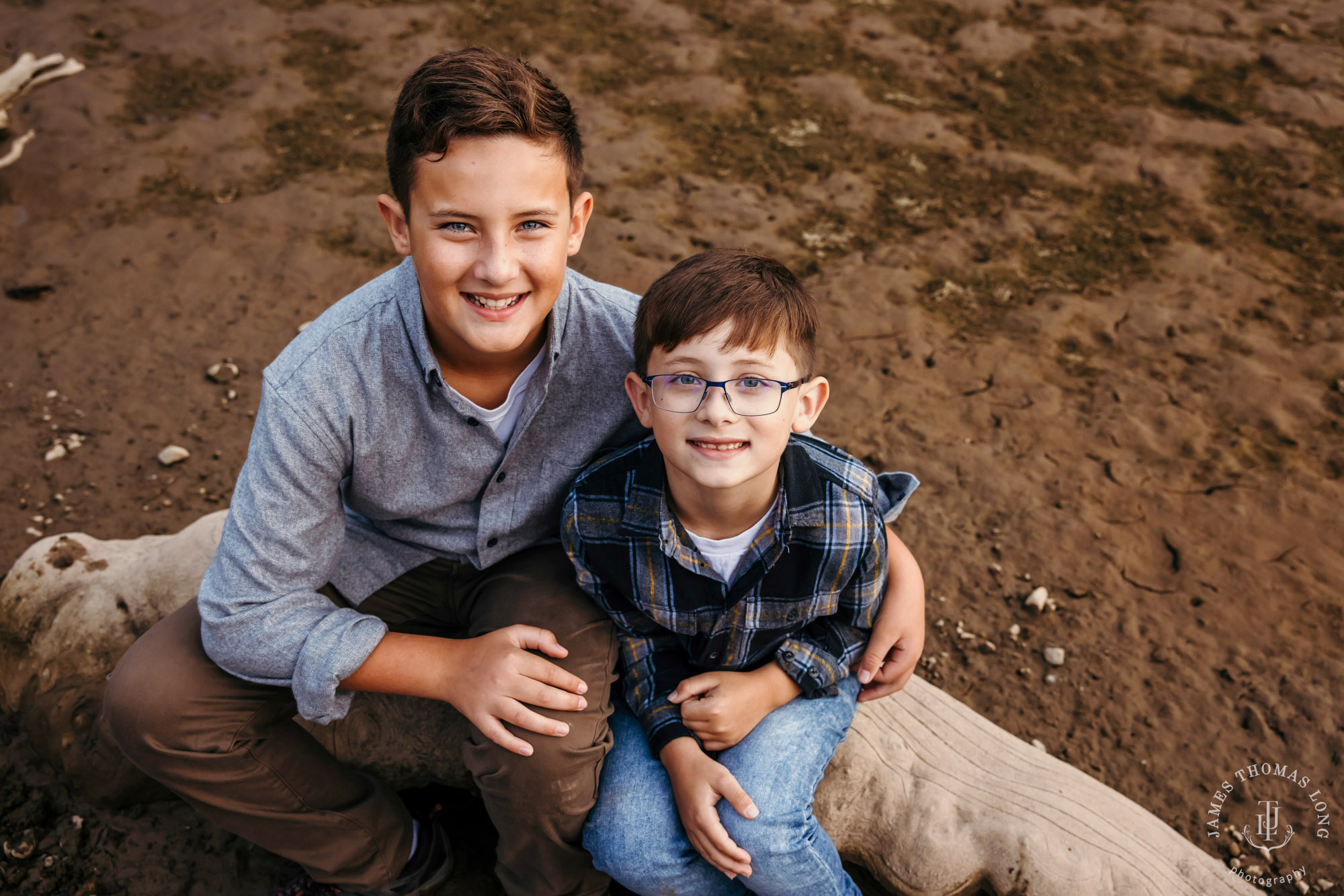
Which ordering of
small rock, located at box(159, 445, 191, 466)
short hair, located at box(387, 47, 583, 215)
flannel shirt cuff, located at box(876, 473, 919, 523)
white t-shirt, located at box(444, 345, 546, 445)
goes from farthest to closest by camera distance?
small rock, located at box(159, 445, 191, 466) → flannel shirt cuff, located at box(876, 473, 919, 523) → white t-shirt, located at box(444, 345, 546, 445) → short hair, located at box(387, 47, 583, 215)

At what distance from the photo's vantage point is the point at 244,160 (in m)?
4.11

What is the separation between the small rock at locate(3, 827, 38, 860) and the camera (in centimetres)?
210

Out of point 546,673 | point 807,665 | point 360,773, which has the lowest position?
point 360,773

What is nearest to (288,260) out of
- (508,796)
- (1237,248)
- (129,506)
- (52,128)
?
(129,506)

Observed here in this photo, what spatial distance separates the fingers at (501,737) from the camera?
64.7 inches

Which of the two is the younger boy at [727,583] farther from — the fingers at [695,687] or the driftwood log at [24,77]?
the driftwood log at [24,77]

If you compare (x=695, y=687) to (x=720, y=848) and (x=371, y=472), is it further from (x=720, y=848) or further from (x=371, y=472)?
(x=371, y=472)

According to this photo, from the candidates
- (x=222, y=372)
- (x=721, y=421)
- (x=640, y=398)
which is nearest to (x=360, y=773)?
(x=640, y=398)

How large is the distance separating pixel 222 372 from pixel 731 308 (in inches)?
93.4

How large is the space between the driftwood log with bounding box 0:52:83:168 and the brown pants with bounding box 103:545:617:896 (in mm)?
3406

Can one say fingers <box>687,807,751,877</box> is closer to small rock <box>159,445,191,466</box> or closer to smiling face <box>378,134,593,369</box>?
smiling face <box>378,134,593,369</box>

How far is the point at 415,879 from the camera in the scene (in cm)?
202

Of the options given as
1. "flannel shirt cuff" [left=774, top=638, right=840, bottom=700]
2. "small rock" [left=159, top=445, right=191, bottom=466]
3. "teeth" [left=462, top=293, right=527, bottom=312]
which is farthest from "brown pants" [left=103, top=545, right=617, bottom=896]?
"small rock" [left=159, top=445, right=191, bottom=466]

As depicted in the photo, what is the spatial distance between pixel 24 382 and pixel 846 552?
3023 mm
